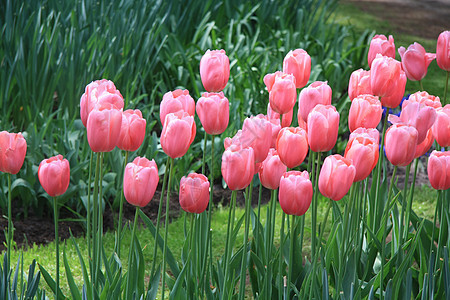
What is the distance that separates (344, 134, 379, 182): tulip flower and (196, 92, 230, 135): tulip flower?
32 cm

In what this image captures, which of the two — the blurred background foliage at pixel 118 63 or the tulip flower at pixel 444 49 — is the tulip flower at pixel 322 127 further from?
the blurred background foliage at pixel 118 63

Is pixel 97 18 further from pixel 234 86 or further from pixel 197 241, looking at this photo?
pixel 197 241

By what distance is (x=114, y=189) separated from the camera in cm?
326

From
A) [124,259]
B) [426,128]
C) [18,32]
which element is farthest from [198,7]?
[426,128]

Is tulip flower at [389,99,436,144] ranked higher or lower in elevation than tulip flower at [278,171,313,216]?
higher

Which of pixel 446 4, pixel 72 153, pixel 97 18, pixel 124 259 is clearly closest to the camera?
pixel 124 259

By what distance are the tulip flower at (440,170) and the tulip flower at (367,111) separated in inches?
7.1

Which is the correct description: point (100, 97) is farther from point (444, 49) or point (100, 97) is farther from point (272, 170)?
point (444, 49)

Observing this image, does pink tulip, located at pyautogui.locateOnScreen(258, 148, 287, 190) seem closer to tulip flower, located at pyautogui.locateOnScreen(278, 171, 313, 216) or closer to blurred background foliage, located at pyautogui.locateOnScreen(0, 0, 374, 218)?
tulip flower, located at pyautogui.locateOnScreen(278, 171, 313, 216)

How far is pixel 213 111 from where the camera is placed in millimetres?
1587

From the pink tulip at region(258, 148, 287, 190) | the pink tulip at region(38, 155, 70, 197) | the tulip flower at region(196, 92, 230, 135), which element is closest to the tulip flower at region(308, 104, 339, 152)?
the pink tulip at region(258, 148, 287, 190)

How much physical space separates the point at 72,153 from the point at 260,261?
62.0 inches

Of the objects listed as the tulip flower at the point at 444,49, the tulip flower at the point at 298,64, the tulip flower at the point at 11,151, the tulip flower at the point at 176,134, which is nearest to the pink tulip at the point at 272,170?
the tulip flower at the point at 176,134

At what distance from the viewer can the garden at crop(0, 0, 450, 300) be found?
5.02ft
